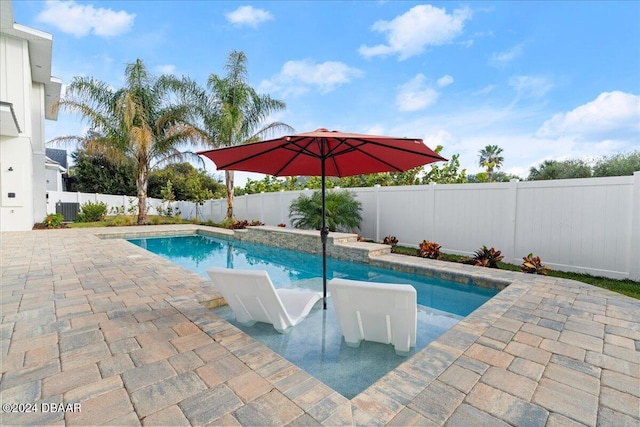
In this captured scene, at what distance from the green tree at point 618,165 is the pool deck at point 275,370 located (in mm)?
13949

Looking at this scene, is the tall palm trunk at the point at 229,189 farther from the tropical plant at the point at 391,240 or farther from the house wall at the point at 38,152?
the tropical plant at the point at 391,240

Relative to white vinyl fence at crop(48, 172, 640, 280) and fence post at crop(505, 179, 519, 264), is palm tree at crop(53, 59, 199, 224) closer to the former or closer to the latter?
white vinyl fence at crop(48, 172, 640, 280)

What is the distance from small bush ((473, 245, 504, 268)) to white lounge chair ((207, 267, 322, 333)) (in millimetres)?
4600

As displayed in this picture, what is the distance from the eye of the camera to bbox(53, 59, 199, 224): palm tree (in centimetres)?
1486

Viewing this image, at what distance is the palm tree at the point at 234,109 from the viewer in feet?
49.6

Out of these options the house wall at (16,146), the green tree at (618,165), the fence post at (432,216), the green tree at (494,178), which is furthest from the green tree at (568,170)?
the house wall at (16,146)

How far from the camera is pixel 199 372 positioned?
7.96ft

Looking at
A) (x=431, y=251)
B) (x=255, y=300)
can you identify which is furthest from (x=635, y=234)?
(x=255, y=300)

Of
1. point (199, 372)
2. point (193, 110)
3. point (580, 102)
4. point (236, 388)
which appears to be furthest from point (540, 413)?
point (193, 110)

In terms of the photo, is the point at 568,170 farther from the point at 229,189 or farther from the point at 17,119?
the point at 17,119

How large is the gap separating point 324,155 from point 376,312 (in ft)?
7.45

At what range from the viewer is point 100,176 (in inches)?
1076

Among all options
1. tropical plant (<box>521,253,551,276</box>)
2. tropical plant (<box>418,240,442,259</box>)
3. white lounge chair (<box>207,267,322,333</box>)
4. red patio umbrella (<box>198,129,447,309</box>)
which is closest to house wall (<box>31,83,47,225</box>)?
red patio umbrella (<box>198,129,447,309</box>)

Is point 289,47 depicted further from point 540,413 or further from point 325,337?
point 540,413
